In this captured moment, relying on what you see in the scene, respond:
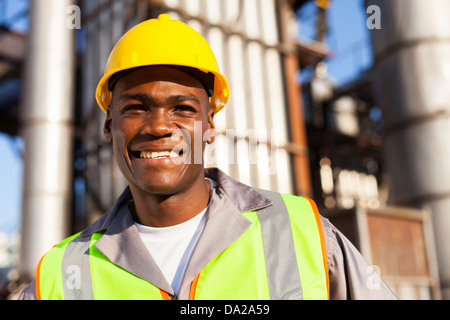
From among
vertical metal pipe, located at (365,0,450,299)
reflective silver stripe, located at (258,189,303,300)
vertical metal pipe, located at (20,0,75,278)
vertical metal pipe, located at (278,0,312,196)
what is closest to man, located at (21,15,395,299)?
reflective silver stripe, located at (258,189,303,300)

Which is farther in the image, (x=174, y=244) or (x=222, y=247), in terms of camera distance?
(x=174, y=244)

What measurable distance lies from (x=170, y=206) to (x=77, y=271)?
1.78 feet

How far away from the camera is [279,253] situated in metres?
2.09

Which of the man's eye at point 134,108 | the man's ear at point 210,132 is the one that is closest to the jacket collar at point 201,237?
the man's ear at point 210,132

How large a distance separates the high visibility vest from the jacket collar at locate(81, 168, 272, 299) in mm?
34

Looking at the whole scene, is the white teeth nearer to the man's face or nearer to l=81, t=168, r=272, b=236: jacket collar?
the man's face

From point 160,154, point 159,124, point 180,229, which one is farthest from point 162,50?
point 180,229

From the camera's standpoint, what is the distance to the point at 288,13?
13.0 meters

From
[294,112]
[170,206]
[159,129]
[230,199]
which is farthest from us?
[294,112]

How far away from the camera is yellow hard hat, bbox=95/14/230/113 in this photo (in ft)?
7.43

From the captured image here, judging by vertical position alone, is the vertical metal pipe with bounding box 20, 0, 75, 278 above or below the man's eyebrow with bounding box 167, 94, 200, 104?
above

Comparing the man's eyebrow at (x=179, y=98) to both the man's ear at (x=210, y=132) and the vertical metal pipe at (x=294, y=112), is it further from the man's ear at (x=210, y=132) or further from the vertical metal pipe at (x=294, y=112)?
the vertical metal pipe at (x=294, y=112)

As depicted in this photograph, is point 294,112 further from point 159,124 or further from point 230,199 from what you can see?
point 159,124
